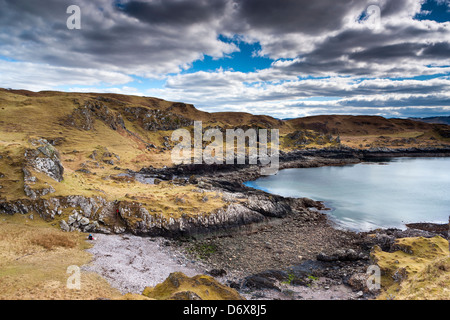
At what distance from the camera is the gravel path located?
2184cm

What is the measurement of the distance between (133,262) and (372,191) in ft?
217

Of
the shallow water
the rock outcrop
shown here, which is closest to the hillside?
the shallow water

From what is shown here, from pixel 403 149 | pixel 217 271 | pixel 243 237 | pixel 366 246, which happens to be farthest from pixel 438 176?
pixel 217 271

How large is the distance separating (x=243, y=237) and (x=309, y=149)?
335 feet

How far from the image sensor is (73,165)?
6219 cm

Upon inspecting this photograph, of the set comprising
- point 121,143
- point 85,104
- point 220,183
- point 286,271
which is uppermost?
point 85,104

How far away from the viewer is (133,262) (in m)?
25.7

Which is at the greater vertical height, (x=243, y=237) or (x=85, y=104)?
(x=85, y=104)

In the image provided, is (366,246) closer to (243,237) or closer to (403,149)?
(243,237)

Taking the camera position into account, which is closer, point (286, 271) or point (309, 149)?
point (286, 271)

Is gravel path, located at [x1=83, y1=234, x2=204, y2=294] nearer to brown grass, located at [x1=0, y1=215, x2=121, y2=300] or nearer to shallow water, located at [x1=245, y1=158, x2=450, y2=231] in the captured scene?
brown grass, located at [x1=0, y1=215, x2=121, y2=300]

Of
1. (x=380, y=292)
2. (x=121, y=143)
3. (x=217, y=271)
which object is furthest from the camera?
(x=121, y=143)

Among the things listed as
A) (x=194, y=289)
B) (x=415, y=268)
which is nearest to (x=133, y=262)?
(x=194, y=289)
